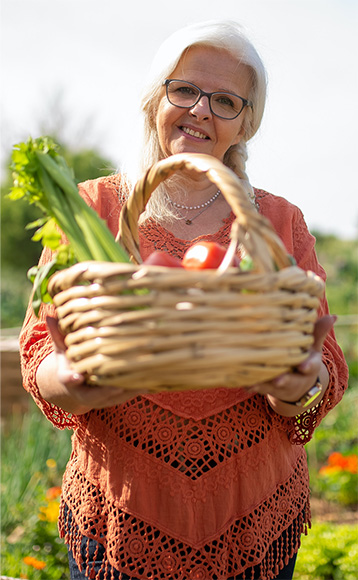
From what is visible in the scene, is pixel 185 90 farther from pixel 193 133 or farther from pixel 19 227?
pixel 19 227

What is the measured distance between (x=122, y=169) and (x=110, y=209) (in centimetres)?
23

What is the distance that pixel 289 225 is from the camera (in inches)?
73.9

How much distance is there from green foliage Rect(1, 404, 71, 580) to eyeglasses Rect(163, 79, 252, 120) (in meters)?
2.18

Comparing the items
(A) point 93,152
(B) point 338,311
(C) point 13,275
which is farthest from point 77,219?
(A) point 93,152

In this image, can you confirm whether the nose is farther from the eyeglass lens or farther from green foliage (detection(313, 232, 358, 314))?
green foliage (detection(313, 232, 358, 314))

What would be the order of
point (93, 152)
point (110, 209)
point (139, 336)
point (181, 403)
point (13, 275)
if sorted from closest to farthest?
point (139, 336) < point (181, 403) < point (110, 209) < point (13, 275) < point (93, 152)

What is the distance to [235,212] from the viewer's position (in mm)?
1177

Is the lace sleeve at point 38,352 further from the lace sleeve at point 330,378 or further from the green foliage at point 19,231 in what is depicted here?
the green foliage at point 19,231

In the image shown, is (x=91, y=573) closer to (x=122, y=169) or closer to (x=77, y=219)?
(x=77, y=219)

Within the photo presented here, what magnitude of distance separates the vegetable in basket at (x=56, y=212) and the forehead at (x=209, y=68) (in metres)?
0.57

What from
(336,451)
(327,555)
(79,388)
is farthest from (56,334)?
(336,451)

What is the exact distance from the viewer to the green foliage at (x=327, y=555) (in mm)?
3016

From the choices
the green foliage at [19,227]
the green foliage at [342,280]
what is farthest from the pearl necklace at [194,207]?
the green foliage at [19,227]

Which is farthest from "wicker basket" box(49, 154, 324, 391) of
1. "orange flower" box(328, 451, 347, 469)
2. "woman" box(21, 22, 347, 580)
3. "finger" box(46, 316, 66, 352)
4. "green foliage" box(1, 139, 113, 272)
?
"green foliage" box(1, 139, 113, 272)
